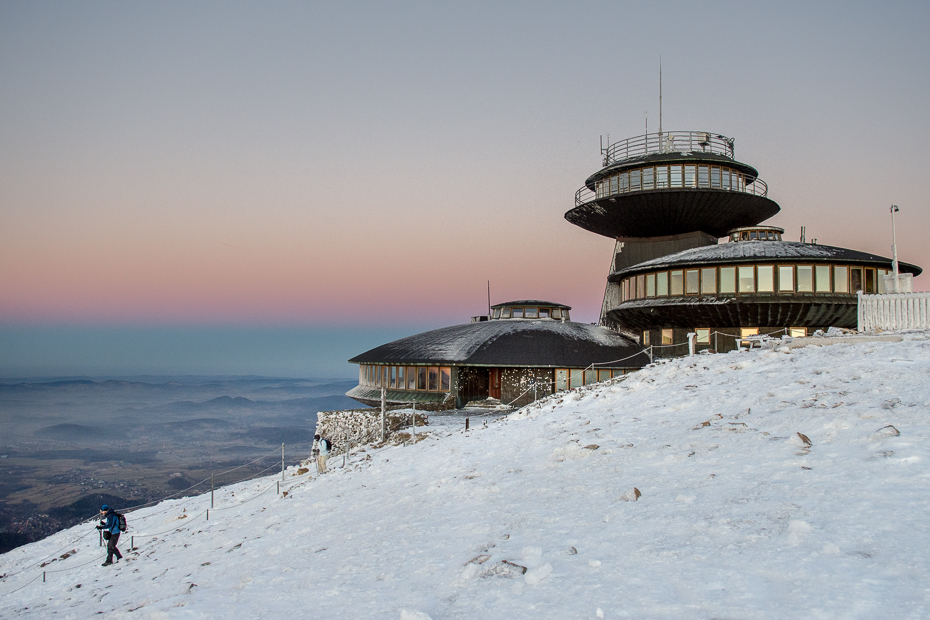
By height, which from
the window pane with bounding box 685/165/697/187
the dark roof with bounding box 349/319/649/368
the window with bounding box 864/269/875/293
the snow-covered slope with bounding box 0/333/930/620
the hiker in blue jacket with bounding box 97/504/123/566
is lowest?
the hiker in blue jacket with bounding box 97/504/123/566

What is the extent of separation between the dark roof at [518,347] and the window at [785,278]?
7978mm

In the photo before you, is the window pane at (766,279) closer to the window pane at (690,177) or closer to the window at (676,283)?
the window at (676,283)

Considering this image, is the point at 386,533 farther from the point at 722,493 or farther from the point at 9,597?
the point at 9,597

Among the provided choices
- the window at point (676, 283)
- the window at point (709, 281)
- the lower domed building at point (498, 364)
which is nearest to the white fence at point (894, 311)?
the window at point (709, 281)

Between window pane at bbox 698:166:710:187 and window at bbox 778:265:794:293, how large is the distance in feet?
42.2

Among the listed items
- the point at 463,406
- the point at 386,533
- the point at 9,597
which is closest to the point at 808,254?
the point at 463,406

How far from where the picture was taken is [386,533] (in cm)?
989

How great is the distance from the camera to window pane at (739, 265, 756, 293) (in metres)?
31.4

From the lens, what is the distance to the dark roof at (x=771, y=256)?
101 feet

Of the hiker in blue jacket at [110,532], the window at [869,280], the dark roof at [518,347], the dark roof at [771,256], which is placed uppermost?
the dark roof at [771,256]

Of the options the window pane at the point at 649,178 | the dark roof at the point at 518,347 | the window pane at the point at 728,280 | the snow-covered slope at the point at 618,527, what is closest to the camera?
the snow-covered slope at the point at 618,527

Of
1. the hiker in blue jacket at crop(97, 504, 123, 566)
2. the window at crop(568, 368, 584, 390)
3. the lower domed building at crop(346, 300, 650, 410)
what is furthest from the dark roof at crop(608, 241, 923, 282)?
the hiker in blue jacket at crop(97, 504, 123, 566)

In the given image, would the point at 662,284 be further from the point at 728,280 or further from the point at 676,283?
the point at 728,280

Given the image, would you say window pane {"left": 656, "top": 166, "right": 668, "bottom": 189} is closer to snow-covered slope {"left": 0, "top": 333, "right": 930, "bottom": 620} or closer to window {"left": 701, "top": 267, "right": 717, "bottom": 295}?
window {"left": 701, "top": 267, "right": 717, "bottom": 295}
